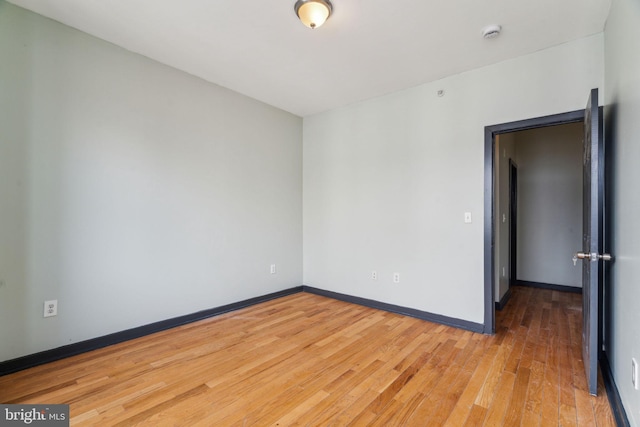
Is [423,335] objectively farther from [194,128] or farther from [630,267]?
[194,128]

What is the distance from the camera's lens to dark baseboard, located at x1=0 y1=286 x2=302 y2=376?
6.95 feet

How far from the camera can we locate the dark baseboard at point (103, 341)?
2119mm

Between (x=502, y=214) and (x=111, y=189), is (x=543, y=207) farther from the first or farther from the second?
(x=111, y=189)

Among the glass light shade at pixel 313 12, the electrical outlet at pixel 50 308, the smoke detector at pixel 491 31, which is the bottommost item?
the electrical outlet at pixel 50 308

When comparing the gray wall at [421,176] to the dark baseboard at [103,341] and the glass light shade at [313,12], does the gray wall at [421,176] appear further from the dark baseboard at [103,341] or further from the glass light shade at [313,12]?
the glass light shade at [313,12]

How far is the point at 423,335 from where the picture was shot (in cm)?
282

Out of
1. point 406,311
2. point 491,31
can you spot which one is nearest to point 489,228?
point 406,311

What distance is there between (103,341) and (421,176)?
3426 mm

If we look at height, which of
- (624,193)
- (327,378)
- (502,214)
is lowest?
(327,378)

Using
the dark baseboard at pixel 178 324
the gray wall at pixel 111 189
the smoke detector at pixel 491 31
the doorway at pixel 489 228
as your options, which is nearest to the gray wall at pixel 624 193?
the smoke detector at pixel 491 31

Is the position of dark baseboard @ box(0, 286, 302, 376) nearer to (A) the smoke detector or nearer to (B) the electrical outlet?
(B) the electrical outlet

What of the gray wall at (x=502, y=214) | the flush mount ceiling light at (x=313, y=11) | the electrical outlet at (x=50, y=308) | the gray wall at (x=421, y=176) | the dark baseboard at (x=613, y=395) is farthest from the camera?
the gray wall at (x=502, y=214)

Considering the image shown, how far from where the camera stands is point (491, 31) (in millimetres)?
2312

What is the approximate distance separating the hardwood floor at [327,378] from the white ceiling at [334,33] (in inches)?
102
